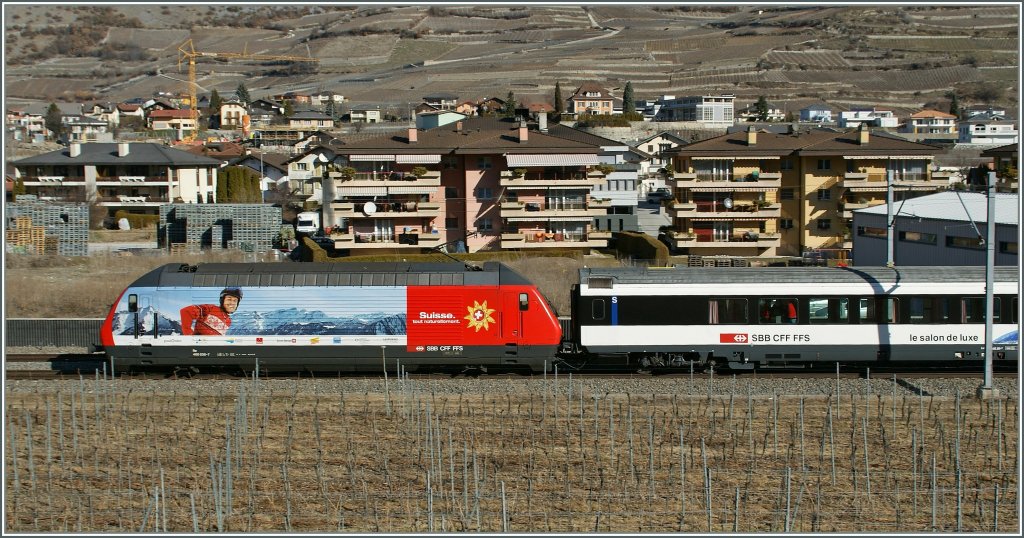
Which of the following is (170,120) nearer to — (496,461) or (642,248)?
(642,248)

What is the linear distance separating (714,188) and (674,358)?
108ft

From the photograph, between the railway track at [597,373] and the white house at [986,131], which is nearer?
the railway track at [597,373]

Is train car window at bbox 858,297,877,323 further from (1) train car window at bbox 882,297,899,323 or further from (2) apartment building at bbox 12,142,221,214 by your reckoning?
(2) apartment building at bbox 12,142,221,214

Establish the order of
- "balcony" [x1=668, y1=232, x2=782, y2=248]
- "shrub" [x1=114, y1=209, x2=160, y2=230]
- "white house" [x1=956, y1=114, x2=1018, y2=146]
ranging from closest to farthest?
"balcony" [x1=668, y1=232, x2=782, y2=248], "shrub" [x1=114, y1=209, x2=160, y2=230], "white house" [x1=956, y1=114, x2=1018, y2=146]

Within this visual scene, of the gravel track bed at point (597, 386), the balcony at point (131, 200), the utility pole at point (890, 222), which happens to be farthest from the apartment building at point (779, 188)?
the balcony at point (131, 200)

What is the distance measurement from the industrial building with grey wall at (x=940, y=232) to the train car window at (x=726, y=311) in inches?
474

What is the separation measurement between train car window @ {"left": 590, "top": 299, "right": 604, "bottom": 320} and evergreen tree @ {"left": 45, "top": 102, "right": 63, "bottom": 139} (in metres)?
146

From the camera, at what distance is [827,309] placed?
2739cm

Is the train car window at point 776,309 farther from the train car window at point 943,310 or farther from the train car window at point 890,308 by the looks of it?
the train car window at point 943,310

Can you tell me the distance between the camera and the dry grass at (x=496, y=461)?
16.7 metres

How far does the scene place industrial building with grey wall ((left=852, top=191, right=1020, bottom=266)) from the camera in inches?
1516

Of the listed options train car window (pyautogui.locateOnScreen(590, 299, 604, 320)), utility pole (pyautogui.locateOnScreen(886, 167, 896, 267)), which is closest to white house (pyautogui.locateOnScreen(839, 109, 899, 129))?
utility pole (pyautogui.locateOnScreen(886, 167, 896, 267))

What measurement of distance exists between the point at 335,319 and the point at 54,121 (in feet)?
509

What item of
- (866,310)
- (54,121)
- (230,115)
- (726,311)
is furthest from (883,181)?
(54,121)
